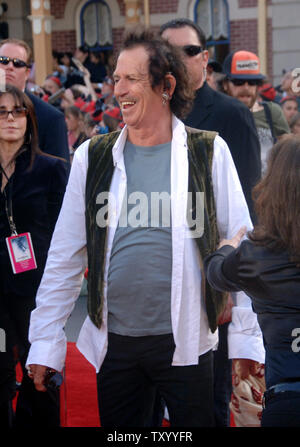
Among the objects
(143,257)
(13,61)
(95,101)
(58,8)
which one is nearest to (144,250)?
(143,257)

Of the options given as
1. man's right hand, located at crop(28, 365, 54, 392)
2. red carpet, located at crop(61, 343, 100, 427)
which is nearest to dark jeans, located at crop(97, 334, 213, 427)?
man's right hand, located at crop(28, 365, 54, 392)

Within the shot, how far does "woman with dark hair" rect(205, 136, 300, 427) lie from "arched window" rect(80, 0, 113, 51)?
17359 mm

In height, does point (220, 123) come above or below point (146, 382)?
above

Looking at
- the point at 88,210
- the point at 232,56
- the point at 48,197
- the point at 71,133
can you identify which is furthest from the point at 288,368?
the point at 71,133

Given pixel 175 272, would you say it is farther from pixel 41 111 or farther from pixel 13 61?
pixel 13 61

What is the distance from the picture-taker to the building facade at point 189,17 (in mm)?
16406

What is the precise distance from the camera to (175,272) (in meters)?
2.59

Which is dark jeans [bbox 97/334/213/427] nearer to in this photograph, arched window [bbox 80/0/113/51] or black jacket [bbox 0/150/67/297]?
black jacket [bbox 0/150/67/297]

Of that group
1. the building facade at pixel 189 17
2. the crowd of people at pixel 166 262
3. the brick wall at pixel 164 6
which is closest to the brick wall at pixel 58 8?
the building facade at pixel 189 17

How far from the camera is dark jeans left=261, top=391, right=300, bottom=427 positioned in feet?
7.38

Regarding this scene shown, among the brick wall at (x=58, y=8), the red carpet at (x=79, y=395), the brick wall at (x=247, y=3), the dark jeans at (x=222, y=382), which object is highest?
the brick wall at (x=58, y=8)

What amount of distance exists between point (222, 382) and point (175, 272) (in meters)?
1.28

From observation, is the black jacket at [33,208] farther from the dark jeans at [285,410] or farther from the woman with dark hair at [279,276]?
the dark jeans at [285,410]

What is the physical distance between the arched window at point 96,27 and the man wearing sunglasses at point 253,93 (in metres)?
14.2
